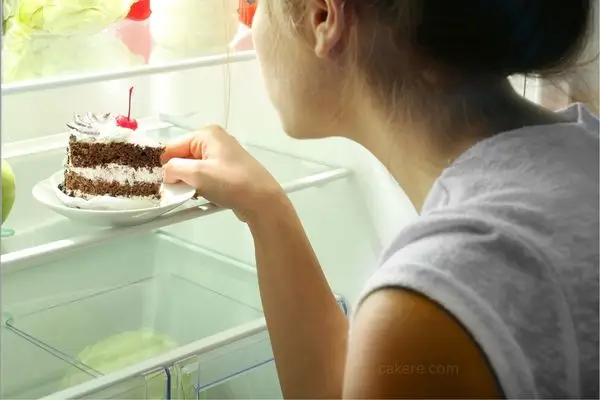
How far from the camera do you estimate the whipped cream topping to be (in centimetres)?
125

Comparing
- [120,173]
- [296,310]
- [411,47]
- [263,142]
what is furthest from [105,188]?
[411,47]

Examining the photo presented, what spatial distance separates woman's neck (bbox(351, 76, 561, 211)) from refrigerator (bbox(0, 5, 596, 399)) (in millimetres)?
491

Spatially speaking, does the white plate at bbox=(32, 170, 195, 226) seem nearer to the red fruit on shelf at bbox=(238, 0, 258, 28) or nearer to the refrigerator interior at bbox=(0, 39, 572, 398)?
the refrigerator interior at bbox=(0, 39, 572, 398)

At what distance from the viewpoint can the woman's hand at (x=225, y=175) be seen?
1.19m

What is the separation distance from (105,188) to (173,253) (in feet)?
1.80

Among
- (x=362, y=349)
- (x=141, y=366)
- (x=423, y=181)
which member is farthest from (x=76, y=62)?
(x=362, y=349)

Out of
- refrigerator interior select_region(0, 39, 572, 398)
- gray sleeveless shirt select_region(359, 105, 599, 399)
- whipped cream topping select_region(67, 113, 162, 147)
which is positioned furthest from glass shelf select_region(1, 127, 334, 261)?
gray sleeveless shirt select_region(359, 105, 599, 399)

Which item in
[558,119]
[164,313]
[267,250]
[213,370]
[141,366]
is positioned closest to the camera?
[558,119]

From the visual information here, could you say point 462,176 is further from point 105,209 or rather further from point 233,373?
point 233,373

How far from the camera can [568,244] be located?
0.79 meters

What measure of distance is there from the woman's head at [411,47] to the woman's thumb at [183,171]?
28cm

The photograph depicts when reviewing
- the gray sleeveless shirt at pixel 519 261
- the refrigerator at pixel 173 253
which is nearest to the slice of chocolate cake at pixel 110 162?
the refrigerator at pixel 173 253

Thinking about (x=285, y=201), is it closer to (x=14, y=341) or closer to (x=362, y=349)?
(x=362, y=349)

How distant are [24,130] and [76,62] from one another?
1.03ft
